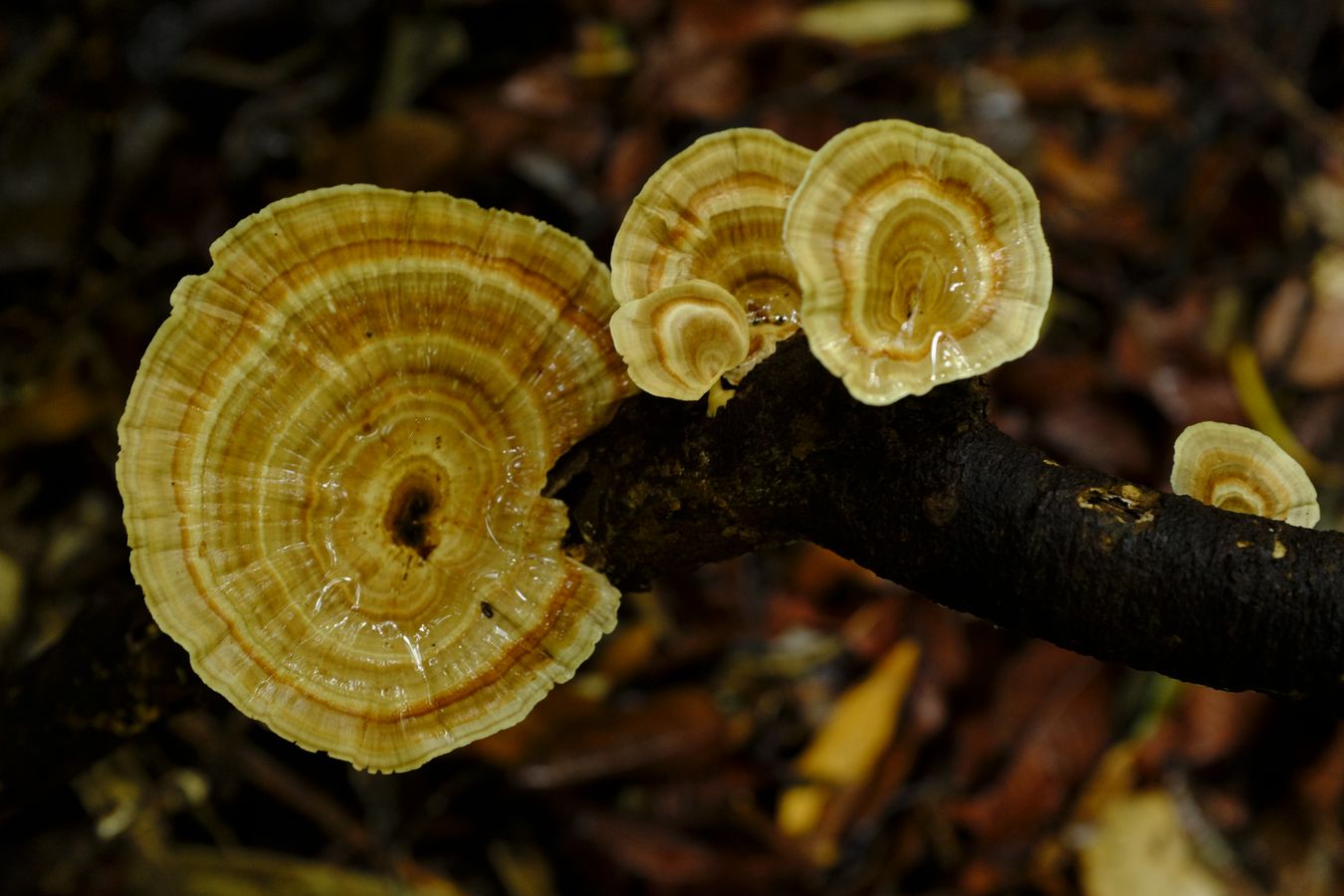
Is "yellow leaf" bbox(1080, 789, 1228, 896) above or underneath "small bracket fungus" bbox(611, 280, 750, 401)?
underneath

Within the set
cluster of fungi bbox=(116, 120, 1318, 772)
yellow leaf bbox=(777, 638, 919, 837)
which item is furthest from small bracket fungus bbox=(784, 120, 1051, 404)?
yellow leaf bbox=(777, 638, 919, 837)

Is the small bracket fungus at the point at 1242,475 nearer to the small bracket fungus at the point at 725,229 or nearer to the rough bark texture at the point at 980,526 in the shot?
the rough bark texture at the point at 980,526

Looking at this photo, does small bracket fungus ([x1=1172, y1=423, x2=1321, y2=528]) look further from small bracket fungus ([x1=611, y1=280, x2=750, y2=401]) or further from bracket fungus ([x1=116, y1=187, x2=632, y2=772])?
bracket fungus ([x1=116, y1=187, x2=632, y2=772])

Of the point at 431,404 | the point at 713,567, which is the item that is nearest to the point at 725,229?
the point at 431,404

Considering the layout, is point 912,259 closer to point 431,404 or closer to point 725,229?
point 725,229

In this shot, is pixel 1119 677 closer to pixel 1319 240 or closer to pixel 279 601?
pixel 1319 240

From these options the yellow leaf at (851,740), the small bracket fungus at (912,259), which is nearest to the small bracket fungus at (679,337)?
the small bracket fungus at (912,259)

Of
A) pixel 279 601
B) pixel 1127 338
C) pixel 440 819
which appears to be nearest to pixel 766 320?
pixel 279 601
